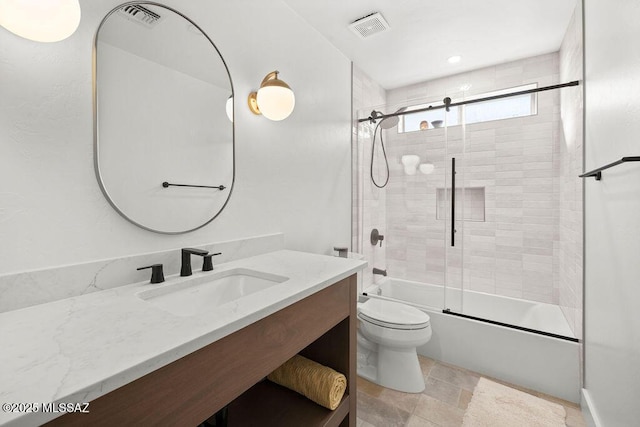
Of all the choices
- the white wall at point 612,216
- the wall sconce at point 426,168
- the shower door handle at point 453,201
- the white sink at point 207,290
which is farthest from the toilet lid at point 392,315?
the wall sconce at point 426,168

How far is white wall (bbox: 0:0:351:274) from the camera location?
2.74 ft

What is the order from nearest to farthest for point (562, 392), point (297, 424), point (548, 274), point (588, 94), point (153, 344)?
point (153, 344), point (297, 424), point (588, 94), point (562, 392), point (548, 274)

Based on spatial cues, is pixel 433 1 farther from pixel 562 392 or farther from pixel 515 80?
pixel 562 392

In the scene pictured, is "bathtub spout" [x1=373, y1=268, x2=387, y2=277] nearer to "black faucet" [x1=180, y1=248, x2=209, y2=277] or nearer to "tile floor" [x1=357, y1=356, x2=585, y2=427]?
"tile floor" [x1=357, y1=356, x2=585, y2=427]

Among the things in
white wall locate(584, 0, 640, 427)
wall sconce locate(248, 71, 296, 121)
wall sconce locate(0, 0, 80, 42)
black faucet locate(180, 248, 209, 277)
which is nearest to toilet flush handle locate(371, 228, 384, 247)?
white wall locate(584, 0, 640, 427)

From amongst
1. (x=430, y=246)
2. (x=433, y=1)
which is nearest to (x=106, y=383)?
(x=433, y=1)

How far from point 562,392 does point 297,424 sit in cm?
173

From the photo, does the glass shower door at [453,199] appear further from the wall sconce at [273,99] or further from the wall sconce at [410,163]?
the wall sconce at [273,99]

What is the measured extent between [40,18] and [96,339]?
0.87 meters

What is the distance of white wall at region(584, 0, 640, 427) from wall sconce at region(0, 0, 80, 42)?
1.84m

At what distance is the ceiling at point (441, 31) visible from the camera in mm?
1862

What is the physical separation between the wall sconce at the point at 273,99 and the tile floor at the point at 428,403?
1757 mm

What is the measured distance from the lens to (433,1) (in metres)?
1.81

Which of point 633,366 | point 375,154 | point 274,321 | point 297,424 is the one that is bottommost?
point 297,424
